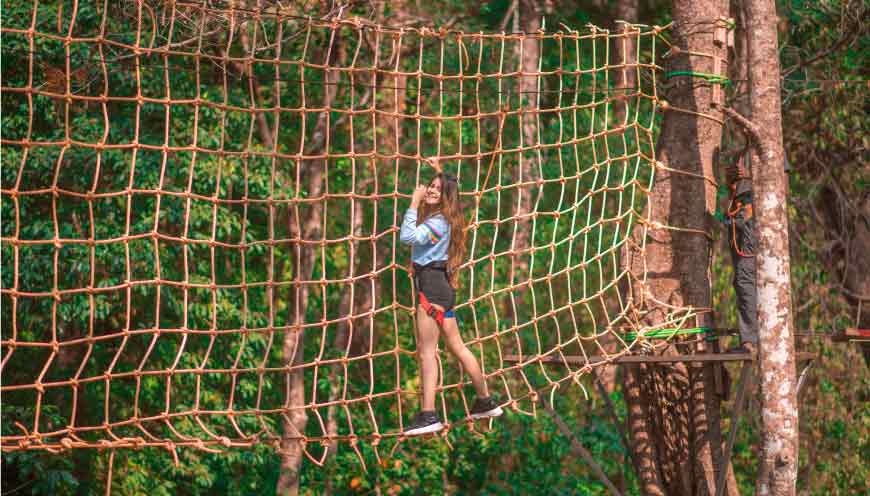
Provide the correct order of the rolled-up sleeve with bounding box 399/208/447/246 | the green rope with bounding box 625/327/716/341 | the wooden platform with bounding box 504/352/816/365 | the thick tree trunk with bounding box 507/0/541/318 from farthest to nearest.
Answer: the thick tree trunk with bounding box 507/0/541/318, the green rope with bounding box 625/327/716/341, the wooden platform with bounding box 504/352/816/365, the rolled-up sleeve with bounding box 399/208/447/246

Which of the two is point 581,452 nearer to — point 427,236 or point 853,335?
point 853,335

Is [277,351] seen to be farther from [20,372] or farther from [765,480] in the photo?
[765,480]

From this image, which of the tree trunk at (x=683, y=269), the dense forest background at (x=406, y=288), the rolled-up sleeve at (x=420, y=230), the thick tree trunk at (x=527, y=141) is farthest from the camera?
the thick tree trunk at (x=527, y=141)

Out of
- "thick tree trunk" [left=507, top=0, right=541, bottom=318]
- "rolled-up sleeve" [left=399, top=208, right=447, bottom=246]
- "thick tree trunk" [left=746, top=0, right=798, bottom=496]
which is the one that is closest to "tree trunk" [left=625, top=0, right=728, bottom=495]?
"thick tree trunk" [left=746, top=0, right=798, bottom=496]

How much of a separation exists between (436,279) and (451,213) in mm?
227

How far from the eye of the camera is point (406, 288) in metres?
9.27

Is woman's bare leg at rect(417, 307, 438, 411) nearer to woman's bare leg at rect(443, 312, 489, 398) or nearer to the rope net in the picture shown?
woman's bare leg at rect(443, 312, 489, 398)

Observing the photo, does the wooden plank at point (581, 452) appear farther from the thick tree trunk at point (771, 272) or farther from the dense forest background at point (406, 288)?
the dense forest background at point (406, 288)

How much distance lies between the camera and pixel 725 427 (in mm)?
9109

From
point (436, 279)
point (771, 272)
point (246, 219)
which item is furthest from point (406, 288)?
point (436, 279)

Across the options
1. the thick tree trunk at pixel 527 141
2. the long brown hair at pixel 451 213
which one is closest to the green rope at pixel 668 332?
the long brown hair at pixel 451 213

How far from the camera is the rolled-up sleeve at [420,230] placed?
14.0 ft

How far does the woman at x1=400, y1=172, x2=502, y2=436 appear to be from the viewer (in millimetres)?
4352

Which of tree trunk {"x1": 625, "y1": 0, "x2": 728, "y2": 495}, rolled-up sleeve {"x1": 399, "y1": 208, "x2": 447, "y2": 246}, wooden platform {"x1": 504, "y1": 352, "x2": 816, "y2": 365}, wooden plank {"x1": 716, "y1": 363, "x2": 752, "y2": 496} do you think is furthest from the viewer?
tree trunk {"x1": 625, "y1": 0, "x2": 728, "y2": 495}
